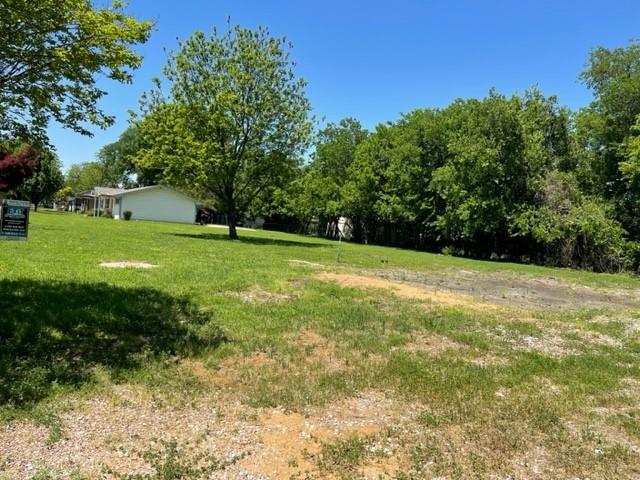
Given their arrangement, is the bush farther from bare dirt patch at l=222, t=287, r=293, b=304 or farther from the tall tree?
the tall tree

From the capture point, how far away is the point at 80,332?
20.2 feet

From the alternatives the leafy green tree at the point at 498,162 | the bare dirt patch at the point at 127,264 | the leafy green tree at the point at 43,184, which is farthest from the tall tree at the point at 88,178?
the bare dirt patch at the point at 127,264

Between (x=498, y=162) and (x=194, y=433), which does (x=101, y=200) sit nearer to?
(x=498, y=162)

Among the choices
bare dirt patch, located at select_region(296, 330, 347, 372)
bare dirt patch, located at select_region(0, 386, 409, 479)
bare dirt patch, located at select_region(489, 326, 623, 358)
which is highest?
bare dirt patch, located at select_region(489, 326, 623, 358)

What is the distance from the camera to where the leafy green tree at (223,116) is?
25.7m

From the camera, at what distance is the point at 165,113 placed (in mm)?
26797

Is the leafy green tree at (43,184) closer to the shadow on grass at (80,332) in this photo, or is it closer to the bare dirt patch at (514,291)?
the bare dirt patch at (514,291)

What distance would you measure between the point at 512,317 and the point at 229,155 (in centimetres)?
1940

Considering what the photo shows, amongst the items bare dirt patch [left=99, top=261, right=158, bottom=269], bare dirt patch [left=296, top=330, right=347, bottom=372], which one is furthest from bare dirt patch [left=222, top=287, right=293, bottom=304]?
bare dirt patch [left=99, top=261, right=158, bottom=269]

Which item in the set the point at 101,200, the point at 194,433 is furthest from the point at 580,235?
the point at 101,200

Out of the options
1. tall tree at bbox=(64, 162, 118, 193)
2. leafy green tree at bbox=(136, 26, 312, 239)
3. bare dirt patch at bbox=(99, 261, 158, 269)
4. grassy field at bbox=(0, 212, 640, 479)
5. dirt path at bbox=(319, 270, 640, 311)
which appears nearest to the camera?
grassy field at bbox=(0, 212, 640, 479)

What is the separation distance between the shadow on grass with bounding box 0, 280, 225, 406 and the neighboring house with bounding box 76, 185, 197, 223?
47.3 m

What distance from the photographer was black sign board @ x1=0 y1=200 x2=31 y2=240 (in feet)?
27.9

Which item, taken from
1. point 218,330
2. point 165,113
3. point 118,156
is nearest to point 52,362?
point 218,330
